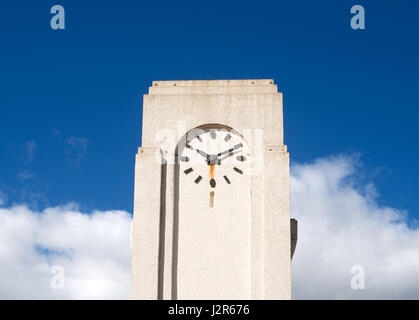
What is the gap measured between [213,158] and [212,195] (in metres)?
1.39

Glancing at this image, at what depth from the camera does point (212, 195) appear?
78.2ft

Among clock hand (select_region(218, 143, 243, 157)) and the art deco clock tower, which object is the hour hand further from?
clock hand (select_region(218, 143, 243, 157))

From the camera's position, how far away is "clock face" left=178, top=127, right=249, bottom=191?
24000 millimetres

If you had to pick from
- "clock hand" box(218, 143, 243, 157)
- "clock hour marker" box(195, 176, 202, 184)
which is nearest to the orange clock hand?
"clock hour marker" box(195, 176, 202, 184)

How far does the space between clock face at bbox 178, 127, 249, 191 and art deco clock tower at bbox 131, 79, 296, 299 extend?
0.04 meters

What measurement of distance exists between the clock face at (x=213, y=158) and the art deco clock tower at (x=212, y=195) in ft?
0.12

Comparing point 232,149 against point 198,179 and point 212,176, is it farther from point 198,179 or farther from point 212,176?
point 198,179

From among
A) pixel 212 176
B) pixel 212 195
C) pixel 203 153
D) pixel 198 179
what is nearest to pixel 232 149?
pixel 203 153
